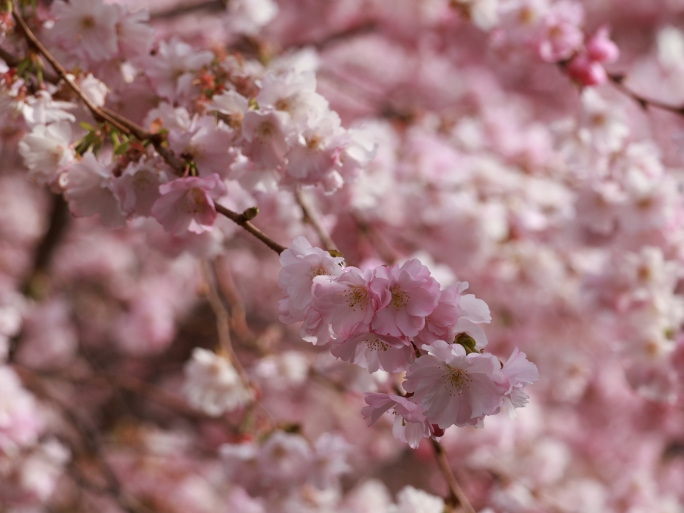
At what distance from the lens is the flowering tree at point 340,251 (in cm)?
110

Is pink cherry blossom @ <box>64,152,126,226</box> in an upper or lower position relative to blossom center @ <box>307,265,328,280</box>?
lower

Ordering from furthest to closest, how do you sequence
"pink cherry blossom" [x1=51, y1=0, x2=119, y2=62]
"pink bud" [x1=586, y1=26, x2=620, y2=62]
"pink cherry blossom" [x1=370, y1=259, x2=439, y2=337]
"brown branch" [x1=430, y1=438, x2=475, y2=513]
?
"pink bud" [x1=586, y1=26, x2=620, y2=62] → "brown branch" [x1=430, y1=438, x2=475, y2=513] → "pink cherry blossom" [x1=51, y1=0, x2=119, y2=62] → "pink cherry blossom" [x1=370, y1=259, x2=439, y2=337]

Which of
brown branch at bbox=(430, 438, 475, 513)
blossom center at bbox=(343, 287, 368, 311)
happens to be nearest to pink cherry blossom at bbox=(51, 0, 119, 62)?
blossom center at bbox=(343, 287, 368, 311)

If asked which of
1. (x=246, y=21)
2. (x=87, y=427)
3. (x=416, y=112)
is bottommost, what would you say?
(x=87, y=427)

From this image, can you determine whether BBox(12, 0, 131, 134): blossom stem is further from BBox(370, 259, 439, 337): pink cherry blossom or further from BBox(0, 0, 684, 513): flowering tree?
BBox(370, 259, 439, 337): pink cherry blossom

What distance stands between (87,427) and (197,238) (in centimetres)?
178

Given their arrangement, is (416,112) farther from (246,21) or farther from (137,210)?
(137,210)

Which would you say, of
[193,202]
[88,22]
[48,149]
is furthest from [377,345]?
[88,22]

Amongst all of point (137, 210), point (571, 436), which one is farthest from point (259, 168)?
point (571, 436)

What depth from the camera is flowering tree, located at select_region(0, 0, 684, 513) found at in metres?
1.10

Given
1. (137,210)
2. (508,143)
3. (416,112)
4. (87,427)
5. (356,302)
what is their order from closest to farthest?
(356,302) < (137,210) < (87,427) < (416,112) < (508,143)

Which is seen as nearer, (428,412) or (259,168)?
(428,412)

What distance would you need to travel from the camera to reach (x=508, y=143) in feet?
12.4

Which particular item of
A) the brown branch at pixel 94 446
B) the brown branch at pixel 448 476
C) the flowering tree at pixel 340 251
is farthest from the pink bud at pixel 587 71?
the brown branch at pixel 94 446
